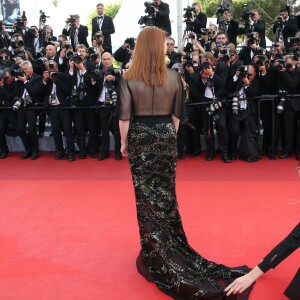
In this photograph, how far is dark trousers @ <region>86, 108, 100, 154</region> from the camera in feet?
22.5

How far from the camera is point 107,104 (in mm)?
6672

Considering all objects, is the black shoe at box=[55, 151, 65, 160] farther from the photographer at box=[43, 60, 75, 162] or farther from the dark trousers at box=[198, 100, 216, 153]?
the dark trousers at box=[198, 100, 216, 153]

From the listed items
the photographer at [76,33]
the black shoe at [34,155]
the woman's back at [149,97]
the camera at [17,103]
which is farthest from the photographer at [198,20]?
the woman's back at [149,97]

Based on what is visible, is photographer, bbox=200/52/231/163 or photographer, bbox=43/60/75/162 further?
photographer, bbox=43/60/75/162

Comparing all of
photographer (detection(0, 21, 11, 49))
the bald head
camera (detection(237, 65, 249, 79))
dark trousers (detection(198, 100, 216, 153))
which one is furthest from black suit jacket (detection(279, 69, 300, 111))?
photographer (detection(0, 21, 11, 49))

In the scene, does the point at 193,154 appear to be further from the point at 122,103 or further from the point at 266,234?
the point at 122,103

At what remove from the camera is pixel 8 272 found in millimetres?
3436

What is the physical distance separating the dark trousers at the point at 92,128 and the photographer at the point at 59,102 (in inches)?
10.2

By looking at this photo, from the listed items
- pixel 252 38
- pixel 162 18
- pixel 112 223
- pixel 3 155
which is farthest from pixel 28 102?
pixel 252 38

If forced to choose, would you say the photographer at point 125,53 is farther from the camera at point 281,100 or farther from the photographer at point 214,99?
the camera at point 281,100

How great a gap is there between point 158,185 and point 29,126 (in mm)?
4317

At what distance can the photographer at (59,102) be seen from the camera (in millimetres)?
6758

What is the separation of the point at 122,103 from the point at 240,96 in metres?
3.75

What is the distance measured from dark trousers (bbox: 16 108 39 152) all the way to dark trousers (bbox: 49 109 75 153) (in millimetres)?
305
